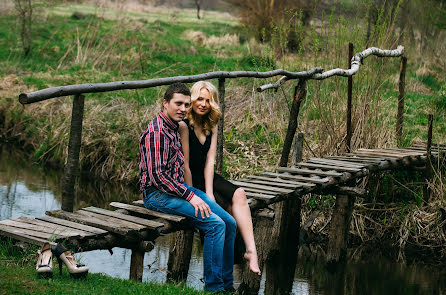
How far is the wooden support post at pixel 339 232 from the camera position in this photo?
25.7ft

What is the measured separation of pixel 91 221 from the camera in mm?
4906

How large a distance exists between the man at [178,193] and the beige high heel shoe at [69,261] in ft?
3.21

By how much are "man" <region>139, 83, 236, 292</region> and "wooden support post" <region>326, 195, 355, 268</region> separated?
9.31ft

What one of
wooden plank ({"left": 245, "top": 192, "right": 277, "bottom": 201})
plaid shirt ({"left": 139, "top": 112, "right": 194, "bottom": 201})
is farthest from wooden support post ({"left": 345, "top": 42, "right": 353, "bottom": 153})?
plaid shirt ({"left": 139, "top": 112, "right": 194, "bottom": 201})

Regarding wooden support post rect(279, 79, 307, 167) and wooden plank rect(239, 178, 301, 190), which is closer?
wooden plank rect(239, 178, 301, 190)

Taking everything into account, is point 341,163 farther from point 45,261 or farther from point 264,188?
point 45,261

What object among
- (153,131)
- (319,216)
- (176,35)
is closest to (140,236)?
(153,131)

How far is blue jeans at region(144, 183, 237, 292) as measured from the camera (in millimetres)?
5055

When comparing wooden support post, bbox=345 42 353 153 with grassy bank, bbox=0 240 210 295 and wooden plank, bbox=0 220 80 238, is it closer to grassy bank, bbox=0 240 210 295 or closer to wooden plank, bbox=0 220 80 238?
grassy bank, bbox=0 240 210 295

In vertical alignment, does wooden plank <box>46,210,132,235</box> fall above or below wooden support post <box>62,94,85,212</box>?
below

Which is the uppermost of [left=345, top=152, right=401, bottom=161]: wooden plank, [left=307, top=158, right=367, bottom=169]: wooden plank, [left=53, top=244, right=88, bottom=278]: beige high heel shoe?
[left=345, top=152, right=401, bottom=161]: wooden plank

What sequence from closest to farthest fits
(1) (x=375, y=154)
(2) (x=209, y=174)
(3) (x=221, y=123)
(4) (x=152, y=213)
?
(4) (x=152, y=213)
(2) (x=209, y=174)
(3) (x=221, y=123)
(1) (x=375, y=154)

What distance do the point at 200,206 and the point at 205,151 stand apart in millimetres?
654

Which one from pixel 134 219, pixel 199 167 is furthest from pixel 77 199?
pixel 134 219
